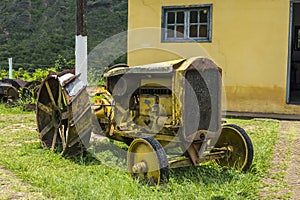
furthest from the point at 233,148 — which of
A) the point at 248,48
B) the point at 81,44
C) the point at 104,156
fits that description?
the point at 248,48

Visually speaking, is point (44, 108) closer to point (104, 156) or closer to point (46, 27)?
point (104, 156)

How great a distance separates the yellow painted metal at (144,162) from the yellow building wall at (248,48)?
5711 mm

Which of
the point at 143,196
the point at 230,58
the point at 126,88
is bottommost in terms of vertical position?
the point at 143,196

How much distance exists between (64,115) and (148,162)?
172 cm

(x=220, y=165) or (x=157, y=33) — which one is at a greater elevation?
(x=157, y=33)

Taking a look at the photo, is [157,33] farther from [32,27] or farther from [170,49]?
[32,27]

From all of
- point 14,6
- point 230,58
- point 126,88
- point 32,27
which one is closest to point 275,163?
point 126,88

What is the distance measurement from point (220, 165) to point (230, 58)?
5426 mm

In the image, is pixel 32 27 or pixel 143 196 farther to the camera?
pixel 32 27

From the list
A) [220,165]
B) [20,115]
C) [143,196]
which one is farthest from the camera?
[20,115]

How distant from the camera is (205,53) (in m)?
10.5

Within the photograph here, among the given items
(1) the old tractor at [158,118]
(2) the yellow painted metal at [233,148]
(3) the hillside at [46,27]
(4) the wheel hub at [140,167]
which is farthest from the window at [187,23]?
(3) the hillside at [46,27]

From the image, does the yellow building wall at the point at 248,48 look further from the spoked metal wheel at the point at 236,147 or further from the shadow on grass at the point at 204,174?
the shadow on grass at the point at 204,174

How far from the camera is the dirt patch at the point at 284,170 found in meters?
4.33
